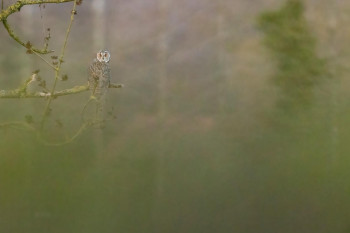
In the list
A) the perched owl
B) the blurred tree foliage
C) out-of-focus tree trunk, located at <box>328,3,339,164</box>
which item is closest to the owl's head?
the perched owl

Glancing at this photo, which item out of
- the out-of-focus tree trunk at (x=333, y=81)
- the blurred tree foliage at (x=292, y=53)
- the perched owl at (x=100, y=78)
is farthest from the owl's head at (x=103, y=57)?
the out-of-focus tree trunk at (x=333, y=81)

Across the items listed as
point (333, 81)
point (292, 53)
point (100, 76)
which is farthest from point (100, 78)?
point (333, 81)

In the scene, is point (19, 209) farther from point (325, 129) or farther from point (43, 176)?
point (325, 129)

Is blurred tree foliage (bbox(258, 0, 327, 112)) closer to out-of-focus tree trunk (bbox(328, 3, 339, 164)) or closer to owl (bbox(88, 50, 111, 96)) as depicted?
out-of-focus tree trunk (bbox(328, 3, 339, 164))

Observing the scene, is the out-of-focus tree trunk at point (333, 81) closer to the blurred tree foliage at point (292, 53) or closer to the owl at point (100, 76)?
the blurred tree foliage at point (292, 53)

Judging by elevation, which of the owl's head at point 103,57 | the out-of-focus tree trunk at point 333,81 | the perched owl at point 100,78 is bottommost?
the perched owl at point 100,78

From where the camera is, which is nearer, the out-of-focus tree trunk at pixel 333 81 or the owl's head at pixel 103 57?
the owl's head at pixel 103 57

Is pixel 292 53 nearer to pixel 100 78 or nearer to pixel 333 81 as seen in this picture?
pixel 333 81

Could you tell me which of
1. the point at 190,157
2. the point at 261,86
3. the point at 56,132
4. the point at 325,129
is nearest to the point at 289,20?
the point at 261,86
